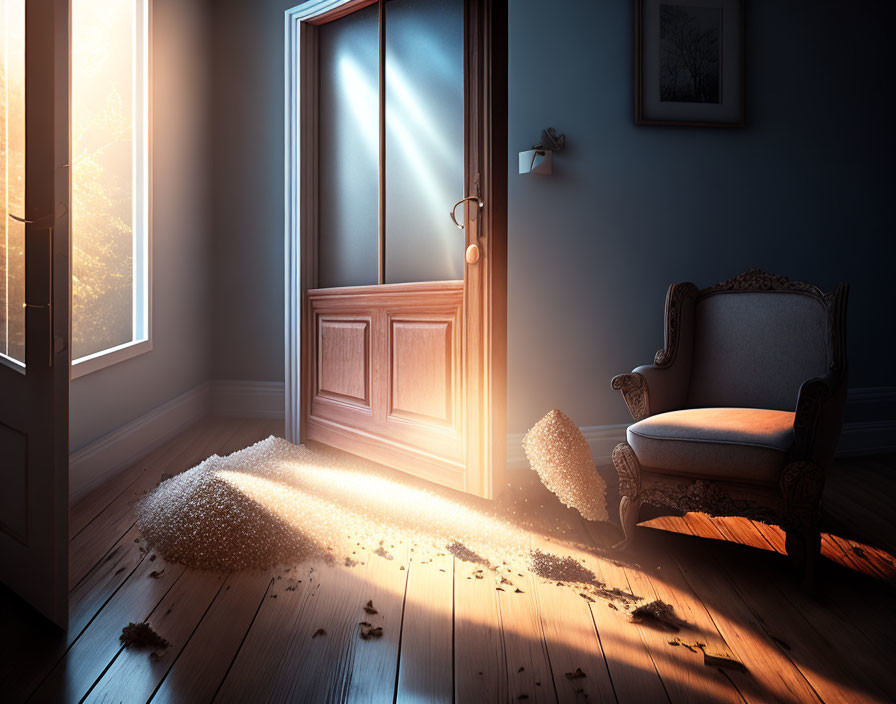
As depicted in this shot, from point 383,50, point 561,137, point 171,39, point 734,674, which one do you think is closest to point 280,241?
point 171,39

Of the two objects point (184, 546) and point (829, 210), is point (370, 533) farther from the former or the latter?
point (829, 210)

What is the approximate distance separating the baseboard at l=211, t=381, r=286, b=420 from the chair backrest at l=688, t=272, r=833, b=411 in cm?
267

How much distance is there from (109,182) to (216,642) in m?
2.35

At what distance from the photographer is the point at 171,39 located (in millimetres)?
3461

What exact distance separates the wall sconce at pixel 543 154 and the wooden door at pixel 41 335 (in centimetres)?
201

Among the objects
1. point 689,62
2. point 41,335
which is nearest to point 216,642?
point 41,335

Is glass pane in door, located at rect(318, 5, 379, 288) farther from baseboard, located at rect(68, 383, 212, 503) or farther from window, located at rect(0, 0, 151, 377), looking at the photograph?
baseboard, located at rect(68, 383, 212, 503)

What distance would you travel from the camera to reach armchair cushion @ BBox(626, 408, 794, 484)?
1849 millimetres

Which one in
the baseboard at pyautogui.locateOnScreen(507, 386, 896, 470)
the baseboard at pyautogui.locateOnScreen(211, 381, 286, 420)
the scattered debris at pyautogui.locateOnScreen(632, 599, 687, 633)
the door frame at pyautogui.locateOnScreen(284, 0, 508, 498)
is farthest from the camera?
the baseboard at pyautogui.locateOnScreen(211, 381, 286, 420)

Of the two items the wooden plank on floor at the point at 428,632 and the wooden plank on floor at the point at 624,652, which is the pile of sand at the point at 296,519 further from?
the wooden plank on floor at the point at 624,652

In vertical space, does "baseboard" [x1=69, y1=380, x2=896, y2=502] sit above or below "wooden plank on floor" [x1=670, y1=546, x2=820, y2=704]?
above

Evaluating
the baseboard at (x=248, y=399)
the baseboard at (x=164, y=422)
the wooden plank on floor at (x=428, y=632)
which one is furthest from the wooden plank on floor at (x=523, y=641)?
the baseboard at (x=248, y=399)

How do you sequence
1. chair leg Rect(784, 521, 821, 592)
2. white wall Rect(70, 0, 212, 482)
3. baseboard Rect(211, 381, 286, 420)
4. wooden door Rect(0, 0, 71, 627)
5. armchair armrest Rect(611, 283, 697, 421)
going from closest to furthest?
wooden door Rect(0, 0, 71, 627) < chair leg Rect(784, 521, 821, 592) < armchair armrest Rect(611, 283, 697, 421) < white wall Rect(70, 0, 212, 482) < baseboard Rect(211, 381, 286, 420)

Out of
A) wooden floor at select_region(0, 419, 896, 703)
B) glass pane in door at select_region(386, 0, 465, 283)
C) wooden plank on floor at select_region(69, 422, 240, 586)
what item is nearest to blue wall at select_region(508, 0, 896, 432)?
glass pane in door at select_region(386, 0, 465, 283)
